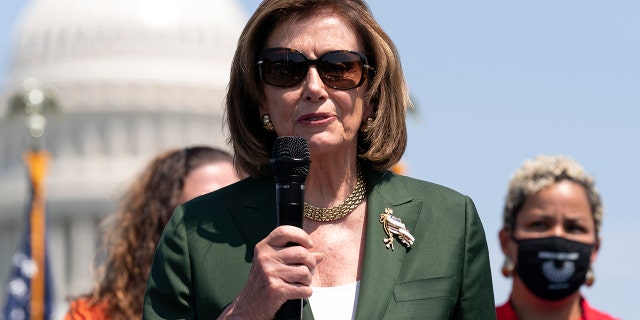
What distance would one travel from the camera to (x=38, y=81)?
102625 mm

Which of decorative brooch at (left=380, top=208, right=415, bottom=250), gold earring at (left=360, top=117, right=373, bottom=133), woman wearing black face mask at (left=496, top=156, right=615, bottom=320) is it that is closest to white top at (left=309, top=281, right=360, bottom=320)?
decorative brooch at (left=380, top=208, right=415, bottom=250)

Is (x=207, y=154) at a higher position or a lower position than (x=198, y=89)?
higher

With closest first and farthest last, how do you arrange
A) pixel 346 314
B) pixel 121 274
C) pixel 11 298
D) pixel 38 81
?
pixel 346 314
pixel 121 274
pixel 11 298
pixel 38 81

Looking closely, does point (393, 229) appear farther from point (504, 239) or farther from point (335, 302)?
point (504, 239)

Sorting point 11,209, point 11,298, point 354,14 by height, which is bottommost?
point 11,209

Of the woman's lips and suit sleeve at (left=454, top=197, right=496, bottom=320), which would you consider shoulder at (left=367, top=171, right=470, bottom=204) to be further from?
the woman's lips

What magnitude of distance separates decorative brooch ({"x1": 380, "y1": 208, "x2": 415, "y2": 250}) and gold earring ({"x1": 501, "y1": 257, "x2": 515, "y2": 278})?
12.0 ft

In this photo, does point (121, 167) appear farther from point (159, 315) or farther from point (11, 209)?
point (159, 315)

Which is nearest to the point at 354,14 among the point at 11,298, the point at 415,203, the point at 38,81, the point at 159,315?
the point at 415,203

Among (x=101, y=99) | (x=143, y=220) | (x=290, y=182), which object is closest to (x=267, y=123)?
(x=290, y=182)

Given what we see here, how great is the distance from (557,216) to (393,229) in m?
3.58

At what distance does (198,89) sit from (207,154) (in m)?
94.8

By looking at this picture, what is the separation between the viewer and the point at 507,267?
35.3 ft

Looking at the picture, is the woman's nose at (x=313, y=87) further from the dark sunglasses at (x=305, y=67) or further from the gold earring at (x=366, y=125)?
the gold earring at (x=366, y=125)
